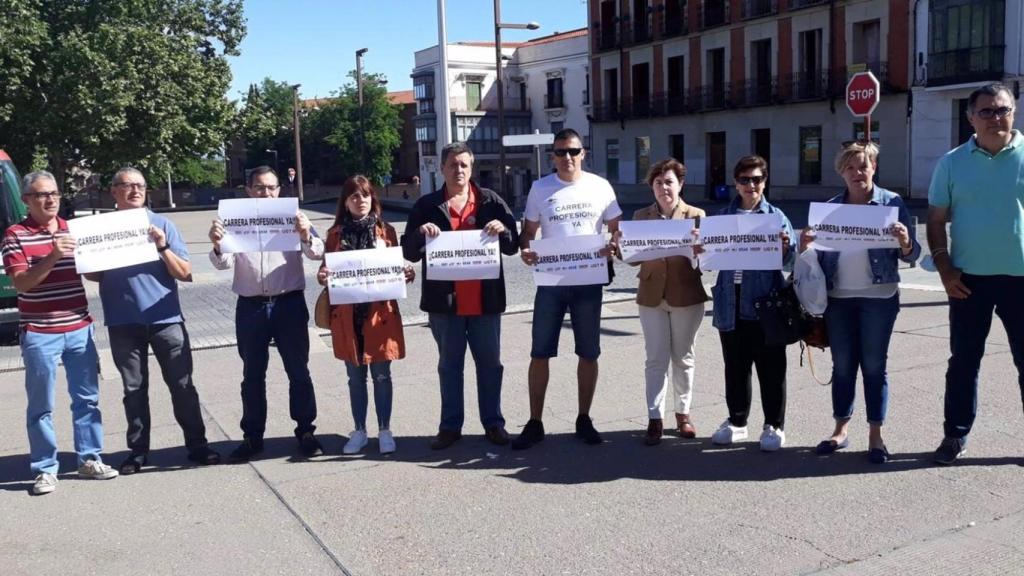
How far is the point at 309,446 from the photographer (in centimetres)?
605

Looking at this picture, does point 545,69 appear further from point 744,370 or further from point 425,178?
point 744,370

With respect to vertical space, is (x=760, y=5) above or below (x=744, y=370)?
above

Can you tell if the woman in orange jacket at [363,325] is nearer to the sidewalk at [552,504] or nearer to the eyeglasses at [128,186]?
the sidewalk at [552,504]

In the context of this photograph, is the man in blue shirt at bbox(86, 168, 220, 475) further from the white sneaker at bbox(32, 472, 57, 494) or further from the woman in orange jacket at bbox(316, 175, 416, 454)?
the woman in orange jacket at bbox(316, 175, 416, 454)

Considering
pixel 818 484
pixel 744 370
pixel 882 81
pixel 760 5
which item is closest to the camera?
pixel 818 484

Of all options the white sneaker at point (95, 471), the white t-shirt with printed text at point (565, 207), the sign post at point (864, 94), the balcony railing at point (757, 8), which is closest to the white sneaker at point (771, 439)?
the white t-shirt with printed text at point (565, 207)

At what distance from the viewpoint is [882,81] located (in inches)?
1470

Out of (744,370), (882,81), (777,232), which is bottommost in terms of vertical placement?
(744,370)

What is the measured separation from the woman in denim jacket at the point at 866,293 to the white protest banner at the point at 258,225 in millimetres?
3191

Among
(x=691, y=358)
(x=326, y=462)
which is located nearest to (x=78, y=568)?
(x=326, y=462)

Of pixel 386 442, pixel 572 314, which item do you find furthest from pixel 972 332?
pixel 386 442

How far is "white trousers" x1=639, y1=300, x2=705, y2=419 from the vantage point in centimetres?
601

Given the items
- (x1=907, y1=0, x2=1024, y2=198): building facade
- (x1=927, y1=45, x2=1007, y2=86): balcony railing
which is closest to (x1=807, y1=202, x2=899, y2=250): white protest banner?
(x1=907, y1=0, x2=1024, y2=198): building facade

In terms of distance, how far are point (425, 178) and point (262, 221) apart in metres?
61.1
